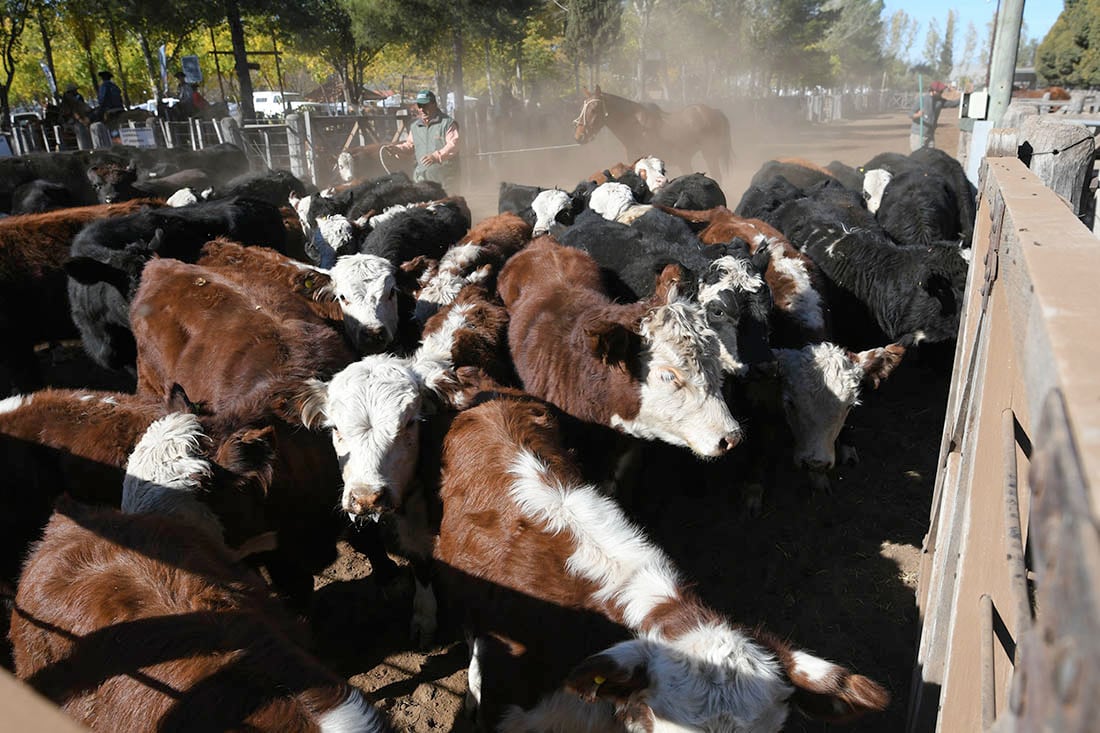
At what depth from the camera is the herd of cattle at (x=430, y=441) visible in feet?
7.02

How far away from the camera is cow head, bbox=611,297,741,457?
3.73m

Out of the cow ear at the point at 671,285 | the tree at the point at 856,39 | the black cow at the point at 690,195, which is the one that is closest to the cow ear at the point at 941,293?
the cow ear at the point at 671,285

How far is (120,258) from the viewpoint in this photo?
5992 mm

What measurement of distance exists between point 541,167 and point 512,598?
79.0 ft

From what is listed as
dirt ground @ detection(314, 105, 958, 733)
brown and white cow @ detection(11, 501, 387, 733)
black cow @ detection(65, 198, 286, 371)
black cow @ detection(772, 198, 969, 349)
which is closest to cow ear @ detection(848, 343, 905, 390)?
dirt ground @ detection(314, 105, 958, 733)

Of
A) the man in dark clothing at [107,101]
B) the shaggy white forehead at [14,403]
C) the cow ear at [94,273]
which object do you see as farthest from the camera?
the man in dark clothing at [107,101]

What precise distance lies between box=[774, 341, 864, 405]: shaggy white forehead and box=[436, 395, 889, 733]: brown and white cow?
2157 mm

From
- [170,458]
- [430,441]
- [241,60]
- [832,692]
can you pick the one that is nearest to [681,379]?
[430,441]

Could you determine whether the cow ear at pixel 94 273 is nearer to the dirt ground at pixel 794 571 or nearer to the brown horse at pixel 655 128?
the dirt ground at pixel 794 571

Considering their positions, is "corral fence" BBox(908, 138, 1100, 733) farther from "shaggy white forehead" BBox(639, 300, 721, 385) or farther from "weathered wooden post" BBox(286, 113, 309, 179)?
"weathered wooden post" BBox(286, 113, 309, 179)

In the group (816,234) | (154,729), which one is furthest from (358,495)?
(816,234)

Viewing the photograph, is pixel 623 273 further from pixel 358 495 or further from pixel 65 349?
pixel 65 349

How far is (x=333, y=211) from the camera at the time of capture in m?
9.38

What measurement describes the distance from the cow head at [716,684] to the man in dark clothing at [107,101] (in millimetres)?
23923
